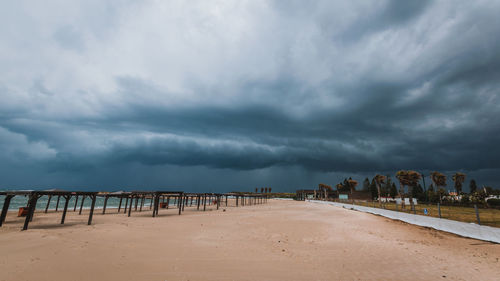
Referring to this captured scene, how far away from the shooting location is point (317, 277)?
7574mm

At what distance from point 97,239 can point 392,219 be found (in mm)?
23899

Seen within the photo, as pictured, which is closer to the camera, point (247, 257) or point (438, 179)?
point (247, 257)

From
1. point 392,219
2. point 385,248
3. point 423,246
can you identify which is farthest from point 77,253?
point 392,219

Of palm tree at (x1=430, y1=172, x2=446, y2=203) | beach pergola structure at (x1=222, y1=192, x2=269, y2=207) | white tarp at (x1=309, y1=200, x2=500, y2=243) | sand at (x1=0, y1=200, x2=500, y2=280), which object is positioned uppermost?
palm tree at (x1=430, y1=172, x2=446, y2=203)

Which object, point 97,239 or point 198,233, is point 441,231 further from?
point 97,239

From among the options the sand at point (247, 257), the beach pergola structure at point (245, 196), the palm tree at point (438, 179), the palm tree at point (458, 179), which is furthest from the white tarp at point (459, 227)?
the palm tree at point (458, 179)

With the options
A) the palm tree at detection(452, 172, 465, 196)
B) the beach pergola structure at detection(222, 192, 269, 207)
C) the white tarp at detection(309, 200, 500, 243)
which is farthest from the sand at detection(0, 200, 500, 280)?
the palm tree at detection(452, 172, 465, 196)

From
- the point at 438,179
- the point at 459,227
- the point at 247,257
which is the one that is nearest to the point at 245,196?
the point at 459,227

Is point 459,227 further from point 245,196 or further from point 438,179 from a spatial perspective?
point 438,179

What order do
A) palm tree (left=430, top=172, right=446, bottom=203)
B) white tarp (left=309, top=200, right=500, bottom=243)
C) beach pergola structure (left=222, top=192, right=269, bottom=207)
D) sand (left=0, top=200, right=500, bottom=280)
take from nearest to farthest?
sand (left=0, top=200, right=500, bottom=280) → white tarp (left=309, top=200, right=500, bottom=243) → beach pergola structure (left=222, top=192, right=269, bottom=207) → palm tree (left=430, top=172, right=446, bottom=203)

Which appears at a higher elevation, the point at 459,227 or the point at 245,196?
the point at 459,227

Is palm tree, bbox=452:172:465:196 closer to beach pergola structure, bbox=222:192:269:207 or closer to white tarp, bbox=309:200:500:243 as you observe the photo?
beach pergola structure, bbox=222:192:269:207

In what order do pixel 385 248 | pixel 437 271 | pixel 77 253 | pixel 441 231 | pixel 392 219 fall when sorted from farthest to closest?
pixel 392 219
pixel 441 231
pixel 385 248
pixel 77 253
pixel 437 271

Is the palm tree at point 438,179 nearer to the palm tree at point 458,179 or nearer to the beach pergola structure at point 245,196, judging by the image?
the palm tree at point 458,179
